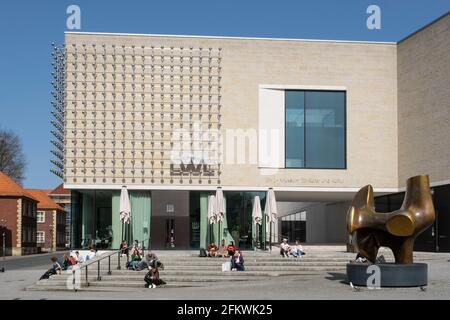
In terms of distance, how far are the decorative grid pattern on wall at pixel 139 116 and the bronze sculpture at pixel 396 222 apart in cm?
1784

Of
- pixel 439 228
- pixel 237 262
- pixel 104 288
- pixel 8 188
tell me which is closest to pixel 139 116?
pixel 237 262

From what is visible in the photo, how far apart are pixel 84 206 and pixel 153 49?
9.87 m

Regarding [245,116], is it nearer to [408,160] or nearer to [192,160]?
[192,160]

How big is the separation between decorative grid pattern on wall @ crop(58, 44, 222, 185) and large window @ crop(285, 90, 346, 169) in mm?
4468

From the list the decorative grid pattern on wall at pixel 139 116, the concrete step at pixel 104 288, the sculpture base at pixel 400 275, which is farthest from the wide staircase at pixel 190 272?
the decorative grid pattern on wall at pixel 139 116

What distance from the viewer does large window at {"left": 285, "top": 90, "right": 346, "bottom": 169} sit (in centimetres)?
3972

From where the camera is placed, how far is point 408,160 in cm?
3866

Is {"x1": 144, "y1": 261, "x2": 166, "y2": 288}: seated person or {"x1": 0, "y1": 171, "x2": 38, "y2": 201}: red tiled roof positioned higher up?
{"x1": 0, "y1": 171, "x2": 38, "y2": 201}: red tiled roof

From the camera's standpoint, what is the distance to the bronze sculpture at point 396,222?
21.0 meters

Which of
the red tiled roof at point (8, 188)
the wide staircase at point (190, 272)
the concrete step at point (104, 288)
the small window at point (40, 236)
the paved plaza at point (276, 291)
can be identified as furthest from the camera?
the small window at point (40, 236)

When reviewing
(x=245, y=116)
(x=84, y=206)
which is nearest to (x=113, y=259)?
(x=84, y=206)

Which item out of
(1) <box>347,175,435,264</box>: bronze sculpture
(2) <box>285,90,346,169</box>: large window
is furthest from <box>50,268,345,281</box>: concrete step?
(2) <box>285,90,346,169</box>: large window

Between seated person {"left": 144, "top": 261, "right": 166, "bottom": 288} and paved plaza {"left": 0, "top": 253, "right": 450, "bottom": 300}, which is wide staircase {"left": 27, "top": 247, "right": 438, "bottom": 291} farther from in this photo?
paved plaza {"left": 0, "top": 253, "right": 450, "bottom": 300}

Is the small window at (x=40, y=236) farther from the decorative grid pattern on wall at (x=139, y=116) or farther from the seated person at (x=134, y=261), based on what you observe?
the seated person at (x=134, y=261)
